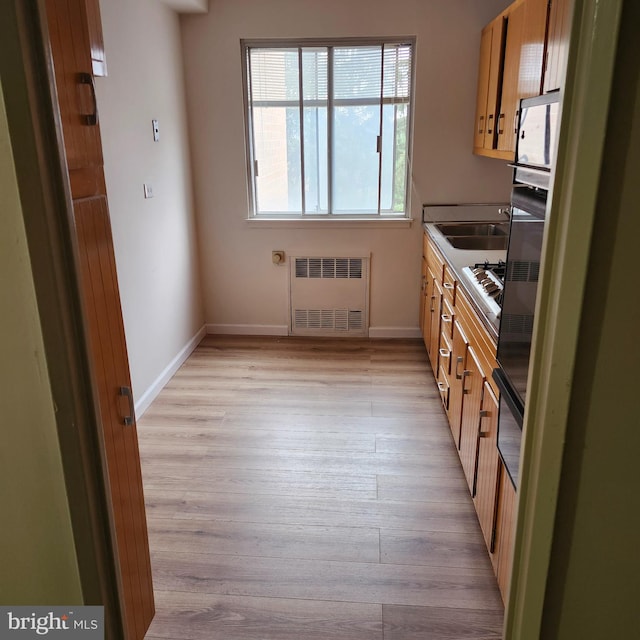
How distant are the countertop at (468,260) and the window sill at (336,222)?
0.28 meters

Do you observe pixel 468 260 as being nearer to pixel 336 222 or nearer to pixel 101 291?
pixel 336 222

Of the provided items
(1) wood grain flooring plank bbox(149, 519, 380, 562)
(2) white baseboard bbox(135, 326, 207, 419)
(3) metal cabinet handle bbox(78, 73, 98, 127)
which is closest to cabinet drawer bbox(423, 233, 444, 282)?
(1) wood grain flooring plank bbox(149, 519, 380, 562)

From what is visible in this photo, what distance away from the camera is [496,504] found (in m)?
1.92

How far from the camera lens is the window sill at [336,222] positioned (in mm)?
4301

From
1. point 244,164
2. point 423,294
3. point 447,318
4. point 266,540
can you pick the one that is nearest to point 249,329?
point 244,164

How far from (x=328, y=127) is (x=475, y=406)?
8.94 ft

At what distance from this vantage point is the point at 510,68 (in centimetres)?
307

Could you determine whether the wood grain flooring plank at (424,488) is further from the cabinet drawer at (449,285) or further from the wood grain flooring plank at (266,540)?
the cabinet drawer at (449,285)

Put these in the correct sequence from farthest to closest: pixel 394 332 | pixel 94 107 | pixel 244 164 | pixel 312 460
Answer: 1. pixel 394 332
2. pixel 244 164
3. pixel 312 460
4. pixel 94 107

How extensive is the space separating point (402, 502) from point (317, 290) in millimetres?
2360

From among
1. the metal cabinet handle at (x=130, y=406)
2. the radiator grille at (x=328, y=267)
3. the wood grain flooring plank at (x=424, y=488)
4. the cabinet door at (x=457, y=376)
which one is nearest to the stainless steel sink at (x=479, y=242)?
the radiator grille at (x=328, y=267)

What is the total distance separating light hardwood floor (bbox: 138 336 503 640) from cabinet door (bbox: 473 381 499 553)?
0.58 feet

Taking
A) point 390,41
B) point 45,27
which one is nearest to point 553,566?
point 45,27

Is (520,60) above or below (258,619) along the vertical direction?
above
